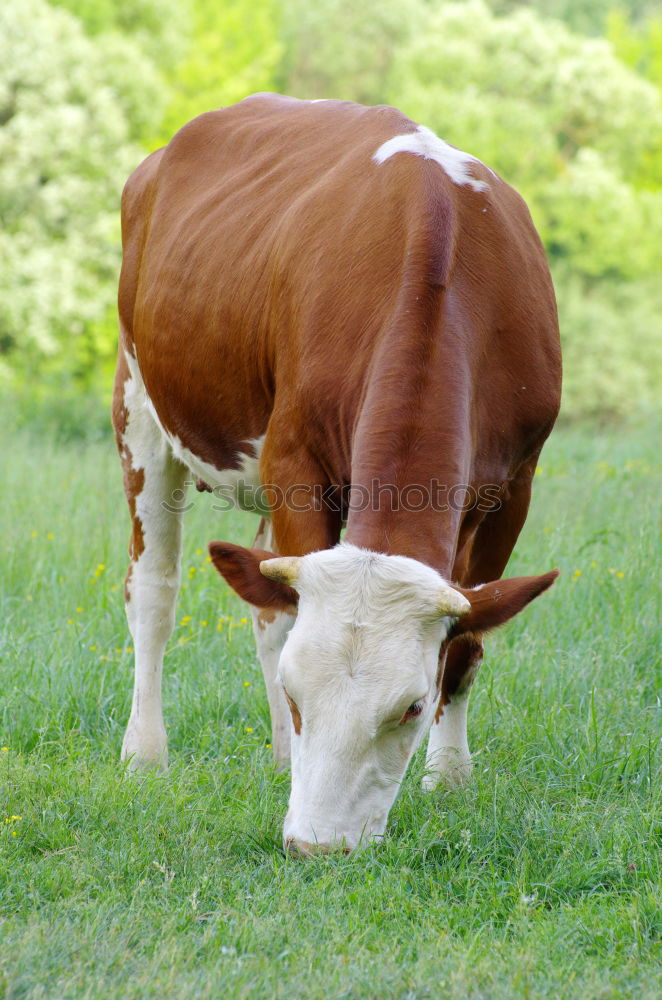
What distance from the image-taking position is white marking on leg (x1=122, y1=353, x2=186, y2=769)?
15.5 feet

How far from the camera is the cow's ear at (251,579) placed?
3.12 m

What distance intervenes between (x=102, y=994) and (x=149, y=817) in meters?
0.99

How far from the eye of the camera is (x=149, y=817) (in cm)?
352

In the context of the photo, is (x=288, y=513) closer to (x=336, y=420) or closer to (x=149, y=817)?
(x=336, y=420)

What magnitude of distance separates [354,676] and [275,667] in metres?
1.71

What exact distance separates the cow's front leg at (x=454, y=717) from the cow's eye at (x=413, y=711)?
97cm

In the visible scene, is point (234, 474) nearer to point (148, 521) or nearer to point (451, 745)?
point (148, 521)

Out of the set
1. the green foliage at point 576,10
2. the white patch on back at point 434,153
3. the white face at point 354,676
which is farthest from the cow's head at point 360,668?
the green foliage at point 576,10

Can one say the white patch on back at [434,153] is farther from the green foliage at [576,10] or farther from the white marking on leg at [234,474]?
the green foliage at [576,10]

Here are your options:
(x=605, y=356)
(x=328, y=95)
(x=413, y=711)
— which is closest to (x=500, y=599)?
(x=413, y=711)

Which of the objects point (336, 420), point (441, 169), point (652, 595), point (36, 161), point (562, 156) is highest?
point (562, 156)

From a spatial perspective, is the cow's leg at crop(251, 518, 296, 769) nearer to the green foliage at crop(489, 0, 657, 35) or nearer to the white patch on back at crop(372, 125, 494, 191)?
the white patch on back at crop(372, 125, 494, 191)

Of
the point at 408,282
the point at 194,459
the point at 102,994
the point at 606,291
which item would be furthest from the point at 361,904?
the point at 606,291

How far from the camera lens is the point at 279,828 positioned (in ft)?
11.3
